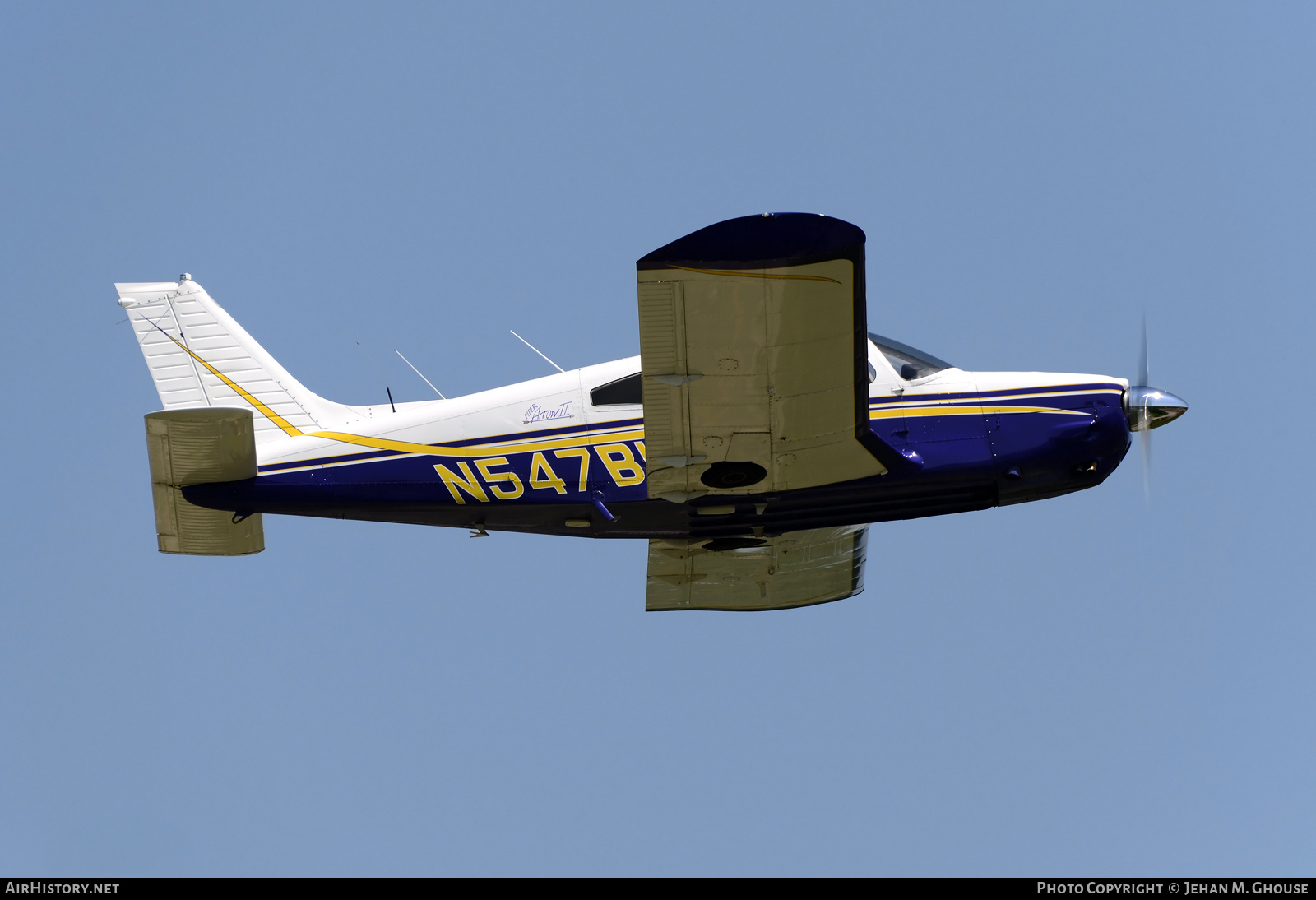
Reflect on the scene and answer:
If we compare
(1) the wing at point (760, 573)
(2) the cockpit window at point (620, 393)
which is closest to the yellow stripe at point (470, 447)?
(2) the cockpit window at point (620, 393)

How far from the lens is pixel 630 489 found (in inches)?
506

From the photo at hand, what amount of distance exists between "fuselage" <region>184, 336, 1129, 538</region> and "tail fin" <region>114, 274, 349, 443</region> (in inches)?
28.2

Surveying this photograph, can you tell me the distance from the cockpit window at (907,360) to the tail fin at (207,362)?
539cm

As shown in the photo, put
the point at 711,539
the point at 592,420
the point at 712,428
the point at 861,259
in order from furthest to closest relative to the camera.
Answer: the point at 711,539, the point at 592,420, the point at 712,428, the point at 861,259

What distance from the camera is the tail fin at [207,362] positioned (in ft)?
45.4

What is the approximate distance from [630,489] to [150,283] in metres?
5.56

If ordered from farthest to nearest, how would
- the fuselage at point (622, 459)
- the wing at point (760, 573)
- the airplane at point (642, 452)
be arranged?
the wing at point (760, 573) → the fuselage at point (622, 459) → the airplane at point (642, 452)

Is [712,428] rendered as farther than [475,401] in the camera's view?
No

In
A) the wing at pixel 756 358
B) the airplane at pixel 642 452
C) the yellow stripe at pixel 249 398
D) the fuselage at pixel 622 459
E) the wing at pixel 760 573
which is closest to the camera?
the wing at pixel 756 358

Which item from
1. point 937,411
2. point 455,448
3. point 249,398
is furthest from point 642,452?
point 249,398

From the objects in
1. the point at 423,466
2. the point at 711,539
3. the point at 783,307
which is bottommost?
the point at 711,539

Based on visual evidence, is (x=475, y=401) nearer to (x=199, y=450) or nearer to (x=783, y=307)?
(x=199, y=450)

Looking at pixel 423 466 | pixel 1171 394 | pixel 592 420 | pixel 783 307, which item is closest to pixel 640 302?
pixel 783 307

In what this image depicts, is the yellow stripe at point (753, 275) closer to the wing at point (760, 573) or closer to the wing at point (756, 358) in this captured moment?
the wing at point (756, 358)
